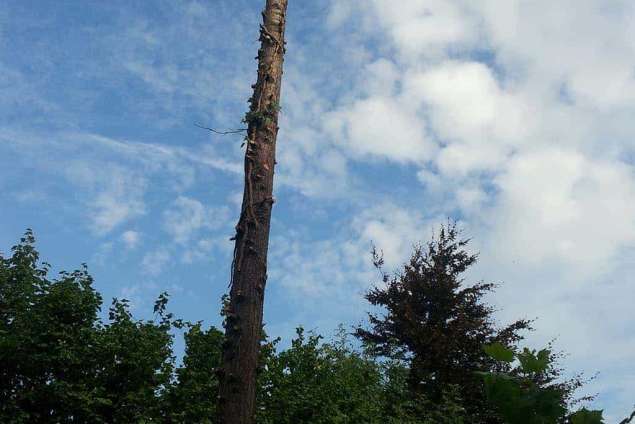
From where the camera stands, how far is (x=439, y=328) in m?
23.9

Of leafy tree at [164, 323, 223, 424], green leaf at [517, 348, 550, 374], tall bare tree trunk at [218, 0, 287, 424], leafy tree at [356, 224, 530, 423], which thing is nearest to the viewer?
green leaf at [517, 348, 550, 374]

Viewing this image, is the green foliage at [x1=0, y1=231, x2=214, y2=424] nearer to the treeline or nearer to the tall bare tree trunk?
the treeline

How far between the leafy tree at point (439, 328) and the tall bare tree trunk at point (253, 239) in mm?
16306

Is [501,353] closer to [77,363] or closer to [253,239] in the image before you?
[253,239]

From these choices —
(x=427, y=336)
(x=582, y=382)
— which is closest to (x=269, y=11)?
(x=427, y=336)

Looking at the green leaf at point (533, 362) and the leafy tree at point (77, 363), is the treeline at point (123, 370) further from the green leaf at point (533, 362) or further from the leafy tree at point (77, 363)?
the green leaf at point (533, 362)

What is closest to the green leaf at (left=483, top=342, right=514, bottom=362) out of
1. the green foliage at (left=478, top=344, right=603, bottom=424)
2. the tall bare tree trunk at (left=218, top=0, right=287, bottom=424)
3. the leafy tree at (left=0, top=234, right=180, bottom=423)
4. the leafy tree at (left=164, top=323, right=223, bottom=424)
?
the green foliage at (left=478, top=344, right=603, bottom=424)

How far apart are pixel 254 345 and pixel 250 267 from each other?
0.69 metres

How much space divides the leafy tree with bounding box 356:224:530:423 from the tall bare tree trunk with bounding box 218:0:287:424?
1631 cm

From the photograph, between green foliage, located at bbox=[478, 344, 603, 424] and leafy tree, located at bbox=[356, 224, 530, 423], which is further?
leafy tree, located at bbox=[356, 224, 530, 423]

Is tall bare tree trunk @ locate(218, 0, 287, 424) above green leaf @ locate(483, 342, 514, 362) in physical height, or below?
above

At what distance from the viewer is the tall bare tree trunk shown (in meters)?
5.33

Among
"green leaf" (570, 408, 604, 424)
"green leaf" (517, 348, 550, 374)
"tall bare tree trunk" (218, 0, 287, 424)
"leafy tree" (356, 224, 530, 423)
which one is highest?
"leafy tree" (356, 224, 530, 423)

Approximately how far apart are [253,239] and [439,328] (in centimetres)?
1915
